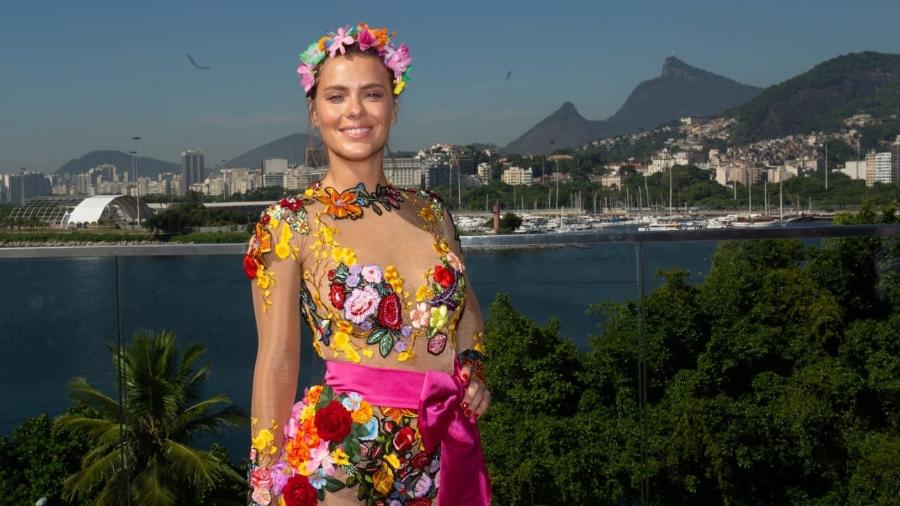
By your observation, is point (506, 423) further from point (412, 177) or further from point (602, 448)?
point (412, 177)

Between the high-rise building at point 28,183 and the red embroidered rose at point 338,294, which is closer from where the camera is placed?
the red embroidered rose at point 338,294

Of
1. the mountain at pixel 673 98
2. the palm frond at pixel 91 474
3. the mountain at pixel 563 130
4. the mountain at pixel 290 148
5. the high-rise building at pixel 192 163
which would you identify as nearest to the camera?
the mountain at pixel 290 148

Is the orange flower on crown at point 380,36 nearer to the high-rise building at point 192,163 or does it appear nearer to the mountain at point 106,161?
the high-rise building at point 192,163

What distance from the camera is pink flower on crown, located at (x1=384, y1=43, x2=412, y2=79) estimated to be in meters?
1.47

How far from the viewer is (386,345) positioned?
138 cm

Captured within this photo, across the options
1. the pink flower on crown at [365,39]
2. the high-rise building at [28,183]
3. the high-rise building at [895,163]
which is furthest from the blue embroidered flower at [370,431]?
the high-rise building at [28,183]

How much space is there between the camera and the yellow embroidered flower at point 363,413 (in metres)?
1.36

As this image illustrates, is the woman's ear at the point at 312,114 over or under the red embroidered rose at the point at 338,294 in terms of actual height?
over

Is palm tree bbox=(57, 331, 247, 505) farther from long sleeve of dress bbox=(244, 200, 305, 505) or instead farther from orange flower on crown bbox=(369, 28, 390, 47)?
orange flower on crown bbox=(369, 28, 390, 47)

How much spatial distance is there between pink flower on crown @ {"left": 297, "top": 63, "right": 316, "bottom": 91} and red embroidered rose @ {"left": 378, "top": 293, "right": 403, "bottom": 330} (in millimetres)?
372

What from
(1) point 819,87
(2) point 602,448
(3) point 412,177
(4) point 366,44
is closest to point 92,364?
(3) point 412,177

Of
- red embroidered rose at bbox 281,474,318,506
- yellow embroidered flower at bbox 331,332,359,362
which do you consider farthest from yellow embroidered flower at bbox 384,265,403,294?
red embroidered rose at bbox 281,474,318,506

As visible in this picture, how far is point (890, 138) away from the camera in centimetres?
9356

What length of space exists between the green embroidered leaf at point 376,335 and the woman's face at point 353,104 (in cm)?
29
